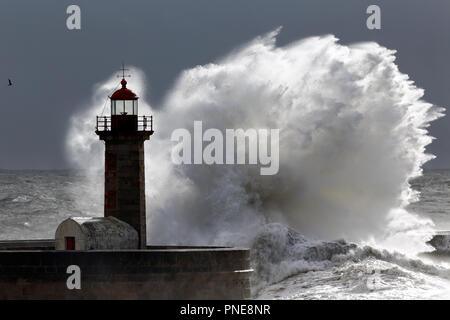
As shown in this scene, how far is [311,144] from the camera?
3353 centimetres

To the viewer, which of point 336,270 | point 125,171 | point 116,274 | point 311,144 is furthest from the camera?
point 311,144

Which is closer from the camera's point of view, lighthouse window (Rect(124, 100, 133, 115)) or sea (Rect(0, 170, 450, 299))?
lighthouse window (Rect(124, 100, 133, 115))

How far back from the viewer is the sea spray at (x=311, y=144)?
107ft

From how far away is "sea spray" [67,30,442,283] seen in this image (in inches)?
1286

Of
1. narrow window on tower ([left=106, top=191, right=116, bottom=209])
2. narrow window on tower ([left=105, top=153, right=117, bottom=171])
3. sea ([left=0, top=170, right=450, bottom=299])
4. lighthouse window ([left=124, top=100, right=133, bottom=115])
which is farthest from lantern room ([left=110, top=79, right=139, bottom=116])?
sea ([left=0, top=170, right=450, bottom=299])

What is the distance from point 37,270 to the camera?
22.3m

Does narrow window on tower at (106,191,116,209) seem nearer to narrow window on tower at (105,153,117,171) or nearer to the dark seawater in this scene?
narrow window on tower at (105,153,117,171)

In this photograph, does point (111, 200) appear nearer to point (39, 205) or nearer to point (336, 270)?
point (336, 270)

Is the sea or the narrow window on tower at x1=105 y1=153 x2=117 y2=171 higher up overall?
the narrow window on tower at x1=105 y1=153 x2=117 y2=171

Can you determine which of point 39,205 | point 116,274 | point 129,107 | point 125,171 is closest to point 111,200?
point 125,171

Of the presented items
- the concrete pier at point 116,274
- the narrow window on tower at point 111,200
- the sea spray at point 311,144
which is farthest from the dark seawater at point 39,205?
the concrete pier at point 116,274

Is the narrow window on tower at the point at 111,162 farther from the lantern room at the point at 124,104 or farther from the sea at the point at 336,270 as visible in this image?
the sea at the point at 336,270
